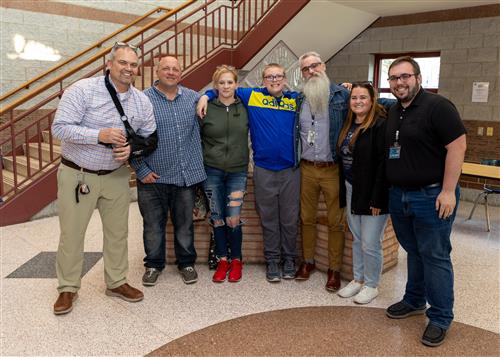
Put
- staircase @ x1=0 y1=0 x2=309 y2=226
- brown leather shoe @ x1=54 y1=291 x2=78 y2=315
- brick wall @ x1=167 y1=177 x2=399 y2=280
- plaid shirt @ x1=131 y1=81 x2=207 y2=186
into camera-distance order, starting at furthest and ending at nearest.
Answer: staircase @ x1=0 y1=0 x2=309 y2=226 → brick wall @ x1=167 y1=177 x2=399 y2=280 → plaid shirt @ x1=131 y1=81 x2=207 y2=186 → brown leather shoe @ x1=54 y1=291 x2=78 y2=315

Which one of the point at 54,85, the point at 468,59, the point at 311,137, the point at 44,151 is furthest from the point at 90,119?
the point at 468,59

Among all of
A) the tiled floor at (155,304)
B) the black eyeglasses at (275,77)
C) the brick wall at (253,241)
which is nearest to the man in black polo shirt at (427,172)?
the tiled floor at (155,304)

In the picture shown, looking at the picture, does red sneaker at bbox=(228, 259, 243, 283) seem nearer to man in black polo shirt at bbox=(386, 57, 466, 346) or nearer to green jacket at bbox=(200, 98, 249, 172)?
green jacket at bbox=(200, 98, 249, 172)

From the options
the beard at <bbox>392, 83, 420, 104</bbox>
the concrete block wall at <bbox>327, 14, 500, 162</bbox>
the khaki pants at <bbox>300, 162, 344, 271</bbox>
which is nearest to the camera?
the beard at <bbox>392, 83, 420, 104</bbox>

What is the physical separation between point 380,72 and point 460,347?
5892 mm

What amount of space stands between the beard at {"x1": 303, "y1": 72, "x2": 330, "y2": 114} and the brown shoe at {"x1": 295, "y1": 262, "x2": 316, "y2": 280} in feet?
3.82

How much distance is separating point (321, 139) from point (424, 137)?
824mm

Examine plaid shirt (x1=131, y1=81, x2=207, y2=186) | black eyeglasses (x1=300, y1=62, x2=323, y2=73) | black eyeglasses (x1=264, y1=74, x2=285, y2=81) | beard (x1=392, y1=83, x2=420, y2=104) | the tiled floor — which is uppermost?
black eyeglasses (x1=300, y1=62, x2=323, y2=73)

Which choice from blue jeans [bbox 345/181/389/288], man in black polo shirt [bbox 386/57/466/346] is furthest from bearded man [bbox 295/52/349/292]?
man in black polo shirt [bbox 386/57/466/346]

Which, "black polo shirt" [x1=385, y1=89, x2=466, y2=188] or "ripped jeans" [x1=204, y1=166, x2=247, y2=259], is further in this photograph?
"ripped jeans" [x1=204, y1=166, x2=247, y2=259]

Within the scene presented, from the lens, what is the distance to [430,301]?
94.8 inches

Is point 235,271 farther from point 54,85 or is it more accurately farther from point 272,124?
point 54,85

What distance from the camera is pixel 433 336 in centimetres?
235

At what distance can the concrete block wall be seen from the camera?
19.7 ft
